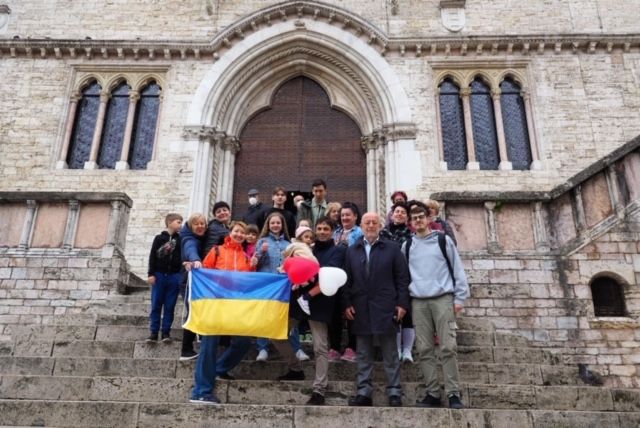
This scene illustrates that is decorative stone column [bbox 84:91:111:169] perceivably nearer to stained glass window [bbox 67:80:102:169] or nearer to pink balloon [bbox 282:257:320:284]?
stained glass window [bbox 67:80:102:169]

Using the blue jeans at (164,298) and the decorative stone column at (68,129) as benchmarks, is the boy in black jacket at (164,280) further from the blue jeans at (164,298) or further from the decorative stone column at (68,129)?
the decorative stone column at (68,129)

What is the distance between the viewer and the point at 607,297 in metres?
7.55

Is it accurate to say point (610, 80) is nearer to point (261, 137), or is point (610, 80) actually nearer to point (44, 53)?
point (261, 137)

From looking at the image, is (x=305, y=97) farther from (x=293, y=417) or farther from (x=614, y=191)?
(x=293, y=417)

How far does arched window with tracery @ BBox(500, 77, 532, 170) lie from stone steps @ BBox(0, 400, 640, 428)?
863 cm

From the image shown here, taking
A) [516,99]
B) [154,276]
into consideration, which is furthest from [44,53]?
[516,99]

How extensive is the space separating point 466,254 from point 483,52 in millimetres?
7196

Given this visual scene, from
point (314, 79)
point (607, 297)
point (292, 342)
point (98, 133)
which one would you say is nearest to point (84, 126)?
point (98, 133)

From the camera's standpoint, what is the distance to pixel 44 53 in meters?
12.7

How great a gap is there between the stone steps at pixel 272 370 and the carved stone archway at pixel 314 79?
606cm

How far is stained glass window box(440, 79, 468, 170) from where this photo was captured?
12.1 meters

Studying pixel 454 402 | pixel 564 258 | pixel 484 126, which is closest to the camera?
pixel 454 402

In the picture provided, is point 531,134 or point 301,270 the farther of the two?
point 531,134

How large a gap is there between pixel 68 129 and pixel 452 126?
9791 mm
